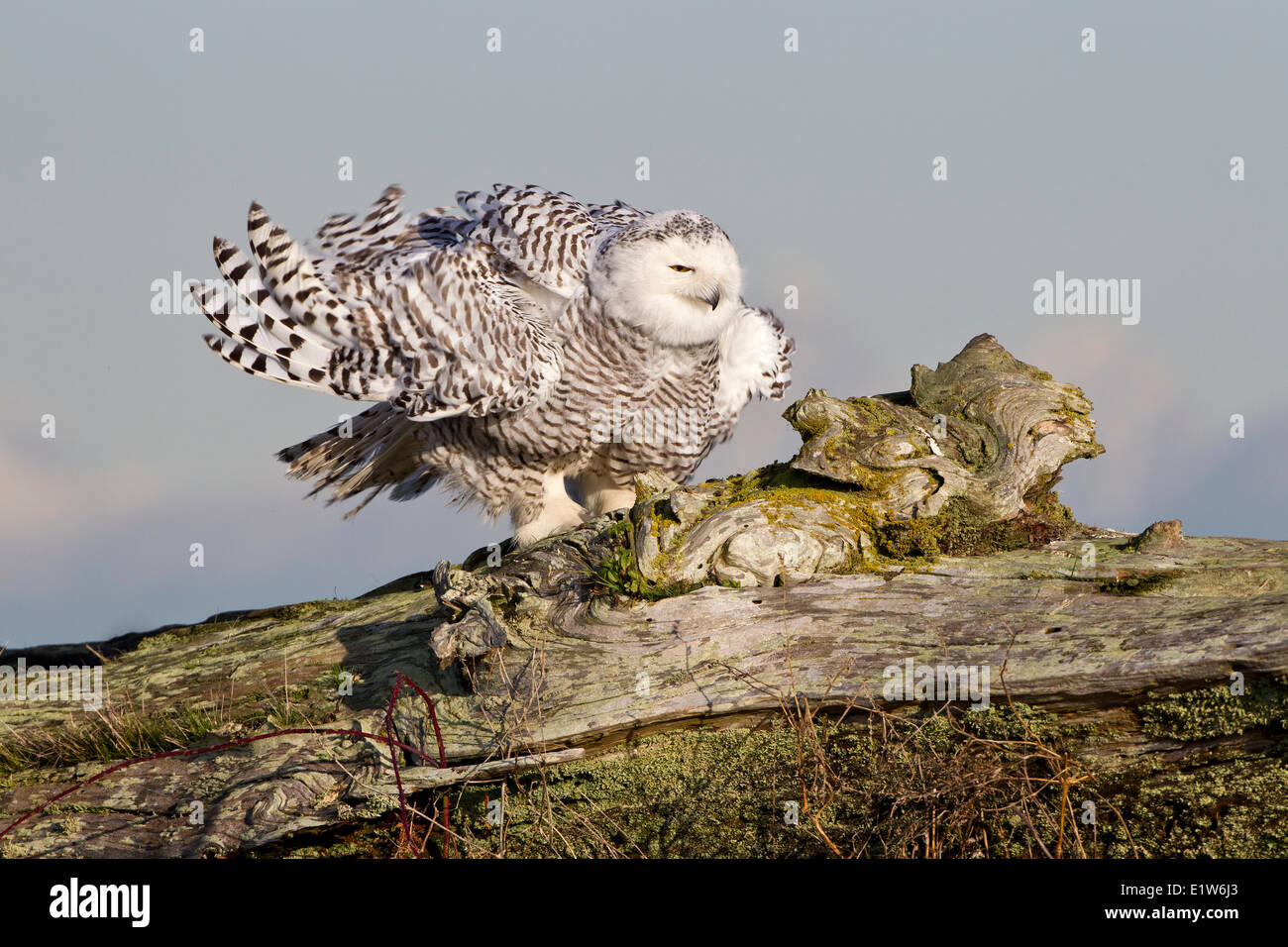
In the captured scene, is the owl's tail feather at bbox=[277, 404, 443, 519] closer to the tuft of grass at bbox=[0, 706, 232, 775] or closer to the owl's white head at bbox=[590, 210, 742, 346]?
the owl's white head at bbox=[590, 210, 742, 346]

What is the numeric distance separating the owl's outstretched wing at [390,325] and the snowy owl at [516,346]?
0.04 ft

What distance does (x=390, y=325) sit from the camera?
7.07m

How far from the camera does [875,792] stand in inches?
178

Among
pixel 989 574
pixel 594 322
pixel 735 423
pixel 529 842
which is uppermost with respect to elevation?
pixel 594 322

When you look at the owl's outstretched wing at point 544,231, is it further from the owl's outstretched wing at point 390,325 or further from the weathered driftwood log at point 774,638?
the weathered driftwood log at point 774,638

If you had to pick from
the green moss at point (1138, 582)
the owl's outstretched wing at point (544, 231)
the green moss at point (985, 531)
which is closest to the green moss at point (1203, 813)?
the green moss at point (1138, 582)

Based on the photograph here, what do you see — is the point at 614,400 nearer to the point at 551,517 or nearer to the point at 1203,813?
the point at 551,517

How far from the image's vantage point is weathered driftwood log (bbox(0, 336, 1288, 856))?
4453mm

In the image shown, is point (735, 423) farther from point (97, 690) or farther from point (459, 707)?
point (97, 690)

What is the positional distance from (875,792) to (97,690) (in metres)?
5.39

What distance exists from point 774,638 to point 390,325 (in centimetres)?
368

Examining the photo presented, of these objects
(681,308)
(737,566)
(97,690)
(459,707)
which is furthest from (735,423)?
(97,690)

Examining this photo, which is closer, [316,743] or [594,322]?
[316,743]

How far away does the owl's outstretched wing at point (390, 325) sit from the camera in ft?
22.0
